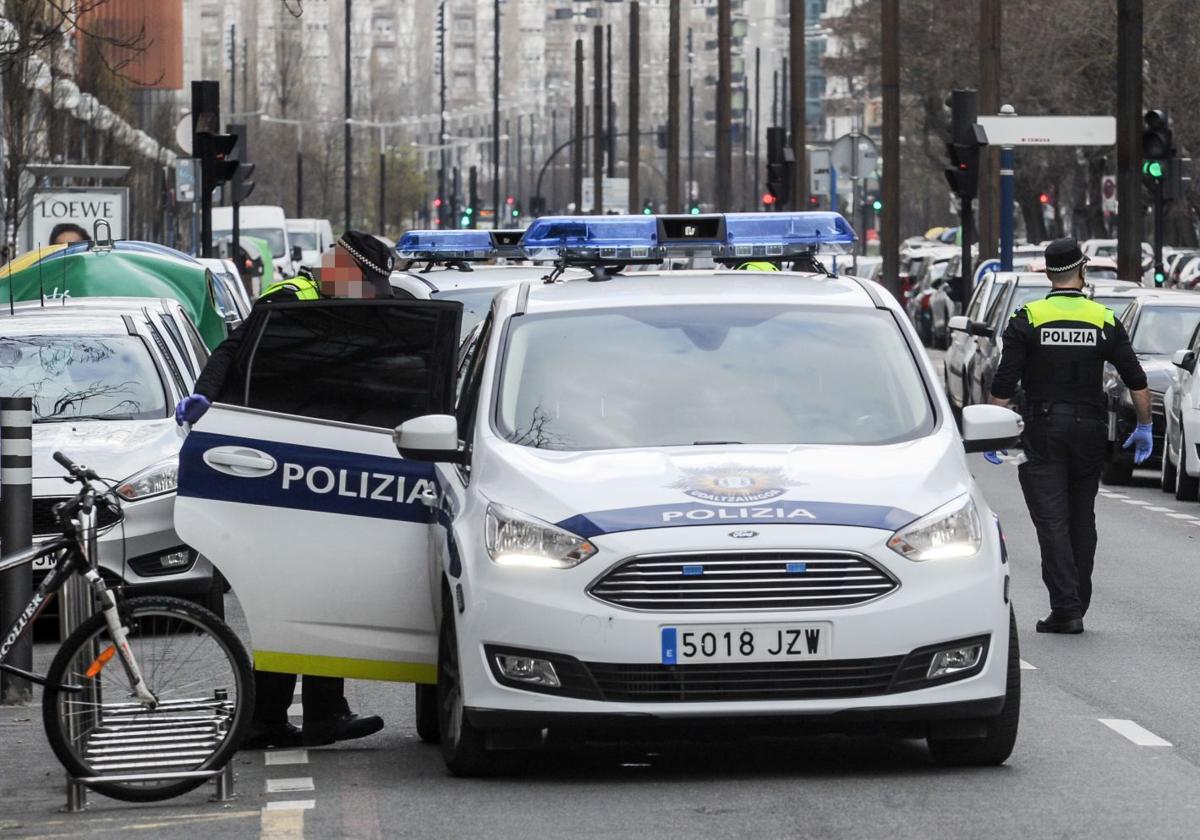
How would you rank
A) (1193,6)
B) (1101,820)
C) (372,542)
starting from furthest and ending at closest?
(1193,6)
(372,542)
(1101,820)

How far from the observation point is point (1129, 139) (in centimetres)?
3469

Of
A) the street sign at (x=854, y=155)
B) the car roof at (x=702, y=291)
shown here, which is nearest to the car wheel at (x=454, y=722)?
the car roof at (x=702, y=291)

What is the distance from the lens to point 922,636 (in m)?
8.26

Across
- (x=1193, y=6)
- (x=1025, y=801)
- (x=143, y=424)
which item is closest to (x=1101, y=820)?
(x=1025, y=801)

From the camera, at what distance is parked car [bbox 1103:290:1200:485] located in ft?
74.9

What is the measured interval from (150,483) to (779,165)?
38.5 m

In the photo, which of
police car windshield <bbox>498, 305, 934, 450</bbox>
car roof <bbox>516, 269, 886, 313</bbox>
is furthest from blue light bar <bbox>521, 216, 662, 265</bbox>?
police car windshield <bbox>498, 305, 934, 450</bbox>

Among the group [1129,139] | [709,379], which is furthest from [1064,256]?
[1129,139]

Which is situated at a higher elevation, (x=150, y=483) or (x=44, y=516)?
(x=150, y=483)

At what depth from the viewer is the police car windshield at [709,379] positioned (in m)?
9.03

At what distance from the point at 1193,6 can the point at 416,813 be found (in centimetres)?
4888

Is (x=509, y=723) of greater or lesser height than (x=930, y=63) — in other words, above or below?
below

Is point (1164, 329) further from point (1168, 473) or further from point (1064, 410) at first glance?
point (1064, 410)

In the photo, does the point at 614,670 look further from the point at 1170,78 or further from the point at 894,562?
the point at 1170,78
